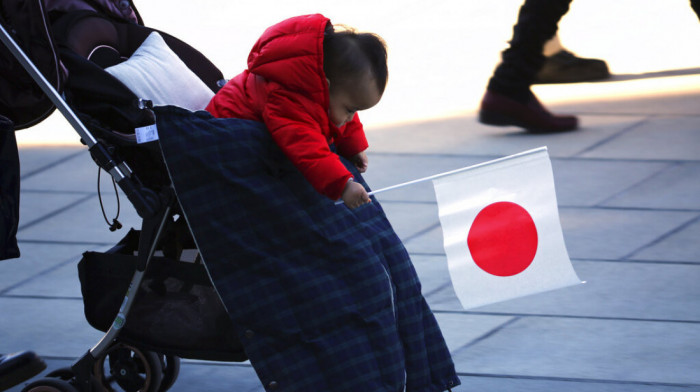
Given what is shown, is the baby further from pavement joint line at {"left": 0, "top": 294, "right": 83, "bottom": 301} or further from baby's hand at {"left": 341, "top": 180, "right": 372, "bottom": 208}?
pavement joint line at {"left": 0, "top": 294, "right": 83, "bottom": 301}

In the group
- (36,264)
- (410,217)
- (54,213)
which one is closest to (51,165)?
(54,213)

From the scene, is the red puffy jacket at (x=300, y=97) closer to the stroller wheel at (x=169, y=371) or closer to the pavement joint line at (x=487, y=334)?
the stroller wheel at (x=169, y=371)

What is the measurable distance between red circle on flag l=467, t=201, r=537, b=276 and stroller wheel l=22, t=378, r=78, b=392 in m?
1.22

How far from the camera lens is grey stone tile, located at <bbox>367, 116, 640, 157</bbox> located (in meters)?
6.30

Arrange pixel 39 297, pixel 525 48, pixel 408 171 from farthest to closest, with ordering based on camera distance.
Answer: pixel 525 48, pixel 408 171, pixel 39 297

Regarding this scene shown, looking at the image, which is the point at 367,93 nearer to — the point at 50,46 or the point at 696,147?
the point at 50,46

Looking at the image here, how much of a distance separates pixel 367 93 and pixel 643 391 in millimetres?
1302

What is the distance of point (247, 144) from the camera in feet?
10.7

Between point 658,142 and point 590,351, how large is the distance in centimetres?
238

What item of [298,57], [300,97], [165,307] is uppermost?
[298,57]

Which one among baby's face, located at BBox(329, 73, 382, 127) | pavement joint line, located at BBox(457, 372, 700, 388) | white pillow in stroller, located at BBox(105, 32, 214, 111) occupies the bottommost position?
pavement joint line, located at BBox(457, 372, 700, 388)

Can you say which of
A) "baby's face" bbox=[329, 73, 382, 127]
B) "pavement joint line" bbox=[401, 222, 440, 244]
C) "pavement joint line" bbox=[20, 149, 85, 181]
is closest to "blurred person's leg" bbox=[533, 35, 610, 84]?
"pavement joint line" bbox=[401, 222, 440, 244]

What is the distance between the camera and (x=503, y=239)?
3.51 metres

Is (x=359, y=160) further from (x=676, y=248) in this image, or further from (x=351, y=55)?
(x=676, y=248)
